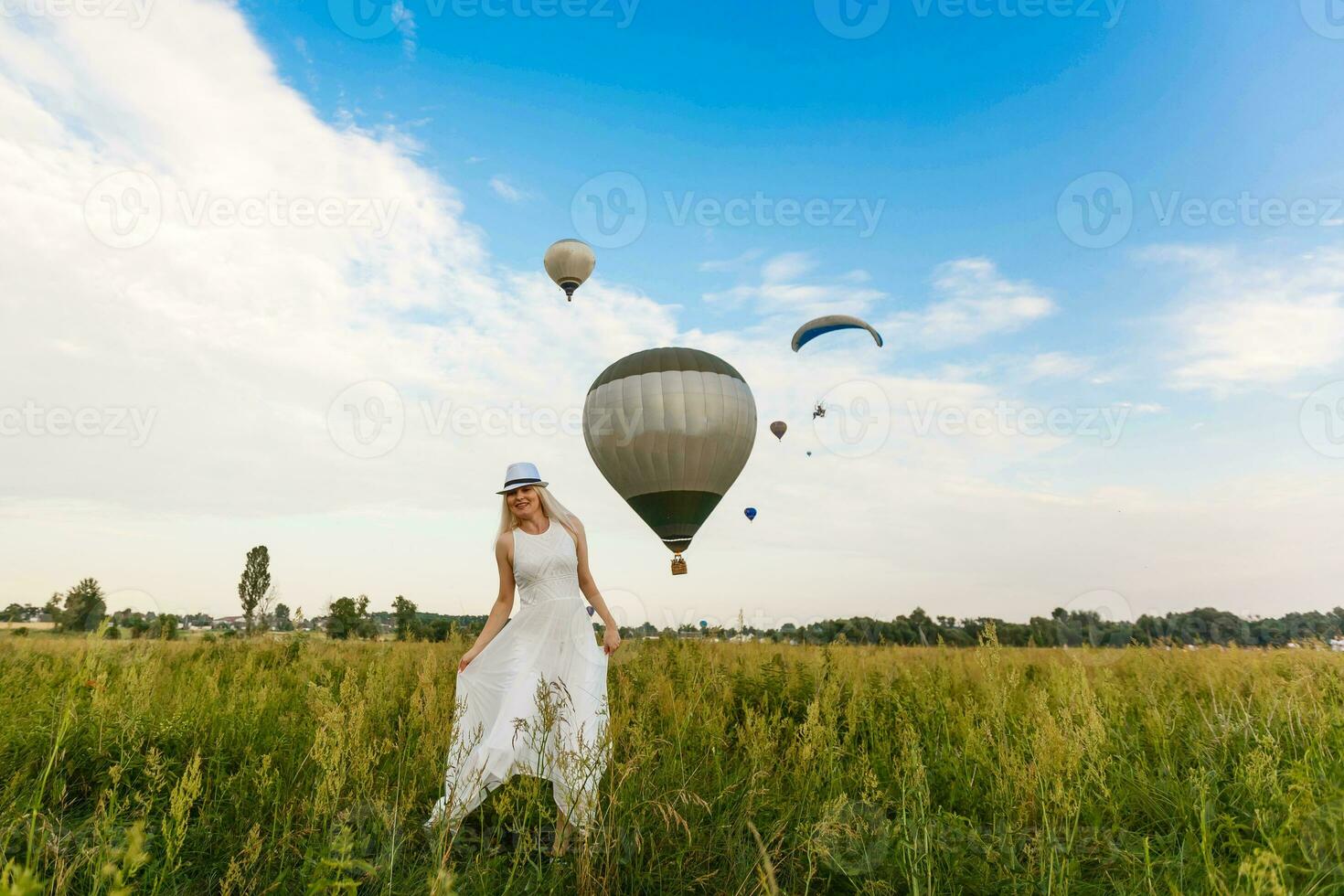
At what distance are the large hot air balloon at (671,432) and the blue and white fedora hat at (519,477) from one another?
1550 centimetres

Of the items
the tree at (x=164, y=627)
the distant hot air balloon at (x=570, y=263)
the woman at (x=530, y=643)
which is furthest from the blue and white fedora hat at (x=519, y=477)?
the distant hot air balloon at (x=570, y=263)

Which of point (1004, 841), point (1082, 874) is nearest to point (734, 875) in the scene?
point (1004, 841)

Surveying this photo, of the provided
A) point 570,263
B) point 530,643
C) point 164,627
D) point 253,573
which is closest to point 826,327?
point 570,263

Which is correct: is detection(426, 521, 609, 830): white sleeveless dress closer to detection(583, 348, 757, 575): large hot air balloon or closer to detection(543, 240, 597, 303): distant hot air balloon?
detection(583, 348, 757, 575): large hot air balloon

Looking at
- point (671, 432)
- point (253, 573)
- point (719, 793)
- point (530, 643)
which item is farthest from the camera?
point (253, 573)

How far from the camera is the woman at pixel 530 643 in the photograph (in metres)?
4.65

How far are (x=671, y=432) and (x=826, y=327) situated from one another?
10.5 m

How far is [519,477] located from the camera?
5.59 metres

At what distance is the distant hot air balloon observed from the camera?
26.5m

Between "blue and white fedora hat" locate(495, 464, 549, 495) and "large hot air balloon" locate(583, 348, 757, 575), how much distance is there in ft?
50.8

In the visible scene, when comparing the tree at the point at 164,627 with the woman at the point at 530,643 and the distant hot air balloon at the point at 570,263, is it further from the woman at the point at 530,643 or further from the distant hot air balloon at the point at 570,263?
the distant hot air balloon at the point at 570,263

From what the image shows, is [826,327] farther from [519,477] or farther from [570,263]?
[519,477]

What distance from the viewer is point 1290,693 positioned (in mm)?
5547

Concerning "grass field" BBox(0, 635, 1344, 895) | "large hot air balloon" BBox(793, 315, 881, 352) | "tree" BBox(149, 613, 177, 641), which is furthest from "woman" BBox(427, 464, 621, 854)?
"large hot air balloon" BBox(793, 315, 881, 352)
